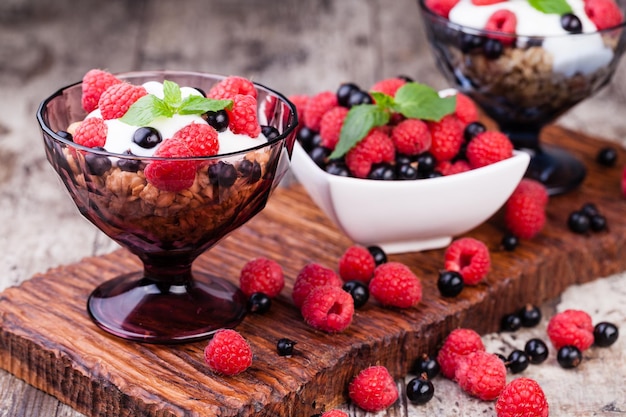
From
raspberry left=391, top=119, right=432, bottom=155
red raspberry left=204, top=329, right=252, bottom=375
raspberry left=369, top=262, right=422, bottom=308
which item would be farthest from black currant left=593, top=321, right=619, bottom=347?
red raspberry left=204, top=329, right=252, bottom=375

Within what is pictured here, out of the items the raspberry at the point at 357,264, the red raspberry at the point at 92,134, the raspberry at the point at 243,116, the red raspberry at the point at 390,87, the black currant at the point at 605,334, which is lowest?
the black currant at the point at 605,334

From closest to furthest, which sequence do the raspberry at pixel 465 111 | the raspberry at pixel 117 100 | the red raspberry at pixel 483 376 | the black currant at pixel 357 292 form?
the raspberry at pixel 117 100
the red raspberry at pixel 483 376
the black currant at pixel 357 292
the raspberry at pixel 465 111

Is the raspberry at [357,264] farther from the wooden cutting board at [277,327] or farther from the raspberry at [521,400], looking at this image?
the raspberry at [521,400]

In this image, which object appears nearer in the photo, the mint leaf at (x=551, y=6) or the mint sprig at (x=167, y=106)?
the mint sprig at (x=167, y=106)

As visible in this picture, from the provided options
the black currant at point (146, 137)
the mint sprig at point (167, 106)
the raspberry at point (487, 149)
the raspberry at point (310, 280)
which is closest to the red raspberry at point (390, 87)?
the raspberry at point (487, 149)

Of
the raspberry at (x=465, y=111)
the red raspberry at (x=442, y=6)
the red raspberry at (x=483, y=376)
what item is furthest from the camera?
the red raspberry at (x=442, y=6)

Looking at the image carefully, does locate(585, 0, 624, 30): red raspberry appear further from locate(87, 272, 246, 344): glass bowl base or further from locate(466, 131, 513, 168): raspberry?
locate(87, 272, 246, 344): glass bowl base

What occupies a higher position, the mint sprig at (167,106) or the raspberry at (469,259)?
the mint sprig at (167,106)
